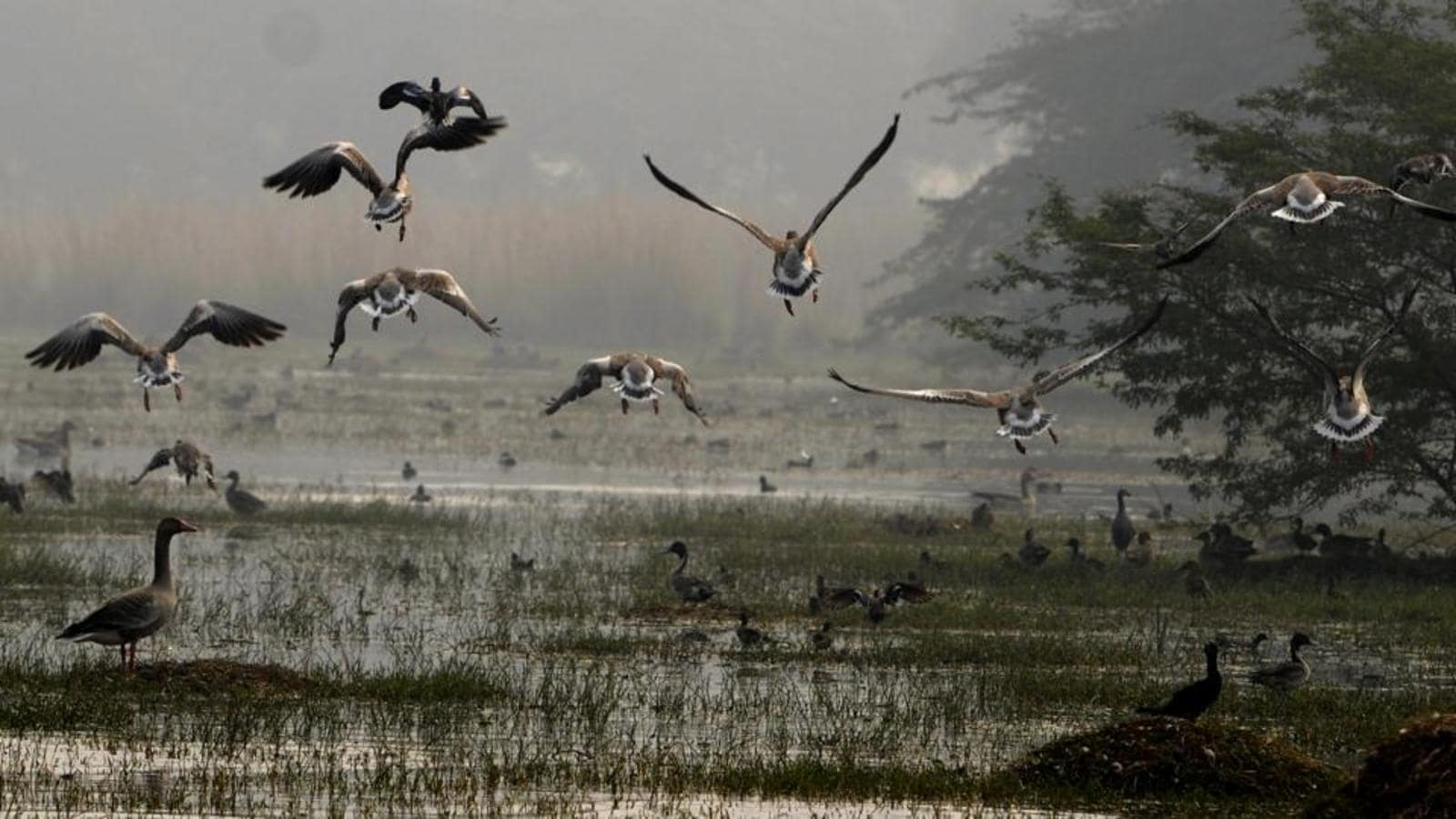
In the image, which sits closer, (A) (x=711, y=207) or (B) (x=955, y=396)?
(A) (x=711, y=207)

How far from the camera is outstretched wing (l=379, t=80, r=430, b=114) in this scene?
19.0 meters

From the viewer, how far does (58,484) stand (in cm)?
3278

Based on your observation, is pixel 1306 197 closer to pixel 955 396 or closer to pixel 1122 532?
pixel 955 396

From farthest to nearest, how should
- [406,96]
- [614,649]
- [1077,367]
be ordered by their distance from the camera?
[614,649], [1077,367], [406,96]

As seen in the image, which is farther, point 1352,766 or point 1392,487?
point 1392,487

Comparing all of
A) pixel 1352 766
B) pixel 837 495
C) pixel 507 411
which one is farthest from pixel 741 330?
pixel 1352 766

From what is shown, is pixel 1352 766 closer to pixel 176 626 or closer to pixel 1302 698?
pixel 1302 698

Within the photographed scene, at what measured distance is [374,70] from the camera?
149m

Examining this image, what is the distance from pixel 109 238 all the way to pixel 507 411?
32.2m

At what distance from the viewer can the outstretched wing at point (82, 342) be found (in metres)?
20.4

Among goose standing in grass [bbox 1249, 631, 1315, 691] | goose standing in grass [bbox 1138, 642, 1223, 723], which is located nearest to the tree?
goose standing in grass [bbox 1249, 631, 1315, 691]

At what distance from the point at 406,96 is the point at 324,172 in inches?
39.4

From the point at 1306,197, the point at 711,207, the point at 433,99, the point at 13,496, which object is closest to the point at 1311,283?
the point at 1306,197

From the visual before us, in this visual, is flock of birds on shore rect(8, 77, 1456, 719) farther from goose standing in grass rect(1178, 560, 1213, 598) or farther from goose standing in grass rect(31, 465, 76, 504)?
goose standing in grass rect(31, 465, 76, 504)
